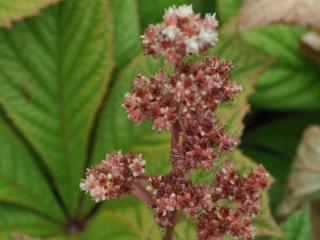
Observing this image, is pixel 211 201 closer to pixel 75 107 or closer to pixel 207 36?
pixel 207 36

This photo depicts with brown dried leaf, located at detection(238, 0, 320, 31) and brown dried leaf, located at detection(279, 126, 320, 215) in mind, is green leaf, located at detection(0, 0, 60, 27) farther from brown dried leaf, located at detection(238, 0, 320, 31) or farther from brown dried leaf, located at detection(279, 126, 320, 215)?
brown dried leaf, located at detection(279, 126, 320, 215)

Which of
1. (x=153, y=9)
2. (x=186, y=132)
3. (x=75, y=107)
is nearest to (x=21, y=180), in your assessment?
(x=75, y=107)

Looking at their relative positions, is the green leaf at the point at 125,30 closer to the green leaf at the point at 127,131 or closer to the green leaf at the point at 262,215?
the green leaf at the point at 127,131

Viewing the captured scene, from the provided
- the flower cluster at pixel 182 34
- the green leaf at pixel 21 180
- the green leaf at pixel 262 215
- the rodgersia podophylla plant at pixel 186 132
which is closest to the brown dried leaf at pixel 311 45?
the green leaf at pixel 262 215

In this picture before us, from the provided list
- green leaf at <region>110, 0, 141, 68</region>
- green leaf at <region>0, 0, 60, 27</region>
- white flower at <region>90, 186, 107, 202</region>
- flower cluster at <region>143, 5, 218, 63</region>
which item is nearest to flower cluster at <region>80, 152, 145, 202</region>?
white flower at <region>90, 186, 107, 202</region>

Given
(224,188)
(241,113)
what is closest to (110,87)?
(241,113)

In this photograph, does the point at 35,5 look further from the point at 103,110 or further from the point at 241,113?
the point at 241,113
